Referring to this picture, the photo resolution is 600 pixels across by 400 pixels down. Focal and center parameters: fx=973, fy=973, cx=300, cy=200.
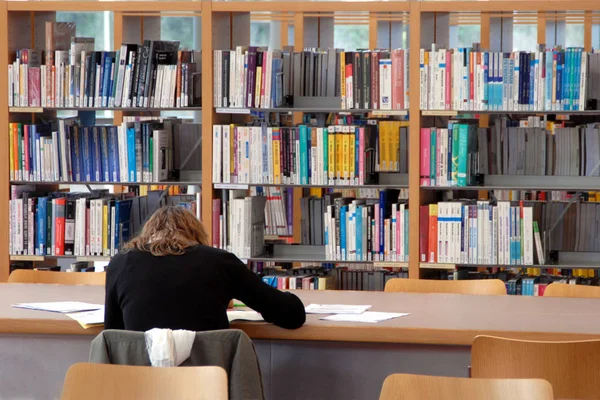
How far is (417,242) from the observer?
5.46m

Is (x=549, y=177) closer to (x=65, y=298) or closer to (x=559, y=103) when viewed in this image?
(x=559, y=103)

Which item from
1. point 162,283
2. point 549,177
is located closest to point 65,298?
point 162,283

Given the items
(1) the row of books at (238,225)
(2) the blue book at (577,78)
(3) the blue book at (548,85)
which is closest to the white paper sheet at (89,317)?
(1) the row of books at (238,225)

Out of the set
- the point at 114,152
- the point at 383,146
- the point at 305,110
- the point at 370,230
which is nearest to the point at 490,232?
the point at 370,230

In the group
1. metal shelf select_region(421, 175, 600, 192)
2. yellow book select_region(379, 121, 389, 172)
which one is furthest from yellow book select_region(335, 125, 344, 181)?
metal shelf select_region(421, 175, 600, 192)

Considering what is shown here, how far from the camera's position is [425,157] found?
17.9 feet

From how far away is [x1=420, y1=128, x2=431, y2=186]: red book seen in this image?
17.9ft

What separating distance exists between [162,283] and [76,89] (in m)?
2.78

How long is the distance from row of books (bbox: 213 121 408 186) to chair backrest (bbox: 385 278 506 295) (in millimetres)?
1262

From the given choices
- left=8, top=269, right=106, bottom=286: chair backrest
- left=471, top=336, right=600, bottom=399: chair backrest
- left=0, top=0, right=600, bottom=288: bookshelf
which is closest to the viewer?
left=471, top=336, right=600, bottom=399: chair backrest

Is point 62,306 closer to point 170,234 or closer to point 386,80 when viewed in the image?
point 170,234

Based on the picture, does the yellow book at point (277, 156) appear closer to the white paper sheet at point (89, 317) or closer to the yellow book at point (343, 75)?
the yellow book at point (343, 75)

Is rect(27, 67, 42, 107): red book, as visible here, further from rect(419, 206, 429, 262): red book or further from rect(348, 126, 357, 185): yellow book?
rect(419, 206, 429, 262): red book

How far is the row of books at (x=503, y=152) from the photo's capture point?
540cm
